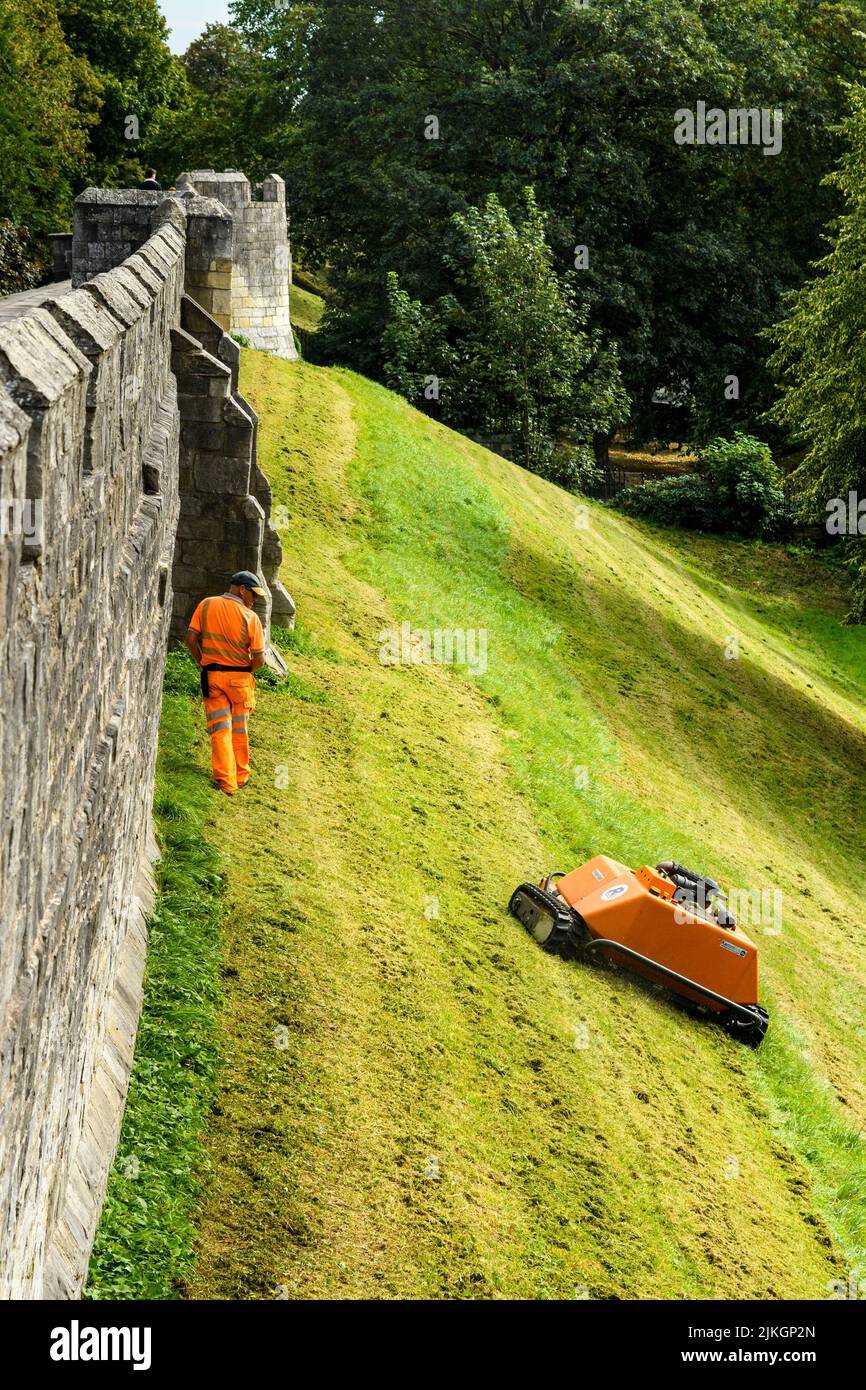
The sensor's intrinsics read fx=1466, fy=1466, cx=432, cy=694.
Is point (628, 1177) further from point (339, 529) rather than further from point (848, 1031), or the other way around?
point (339, 529)

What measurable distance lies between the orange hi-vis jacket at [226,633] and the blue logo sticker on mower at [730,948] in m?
4.98

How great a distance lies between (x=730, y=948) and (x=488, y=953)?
2453 millimetres

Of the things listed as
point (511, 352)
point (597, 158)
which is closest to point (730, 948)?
point (511, 352)

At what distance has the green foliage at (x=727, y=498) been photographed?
3931cm

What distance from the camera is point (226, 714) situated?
1212 cm

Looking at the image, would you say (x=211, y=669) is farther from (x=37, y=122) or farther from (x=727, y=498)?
(x=37, y=122)

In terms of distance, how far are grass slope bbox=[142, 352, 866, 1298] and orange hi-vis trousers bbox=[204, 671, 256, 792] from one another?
27 cm

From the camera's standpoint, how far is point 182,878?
10.7 metres

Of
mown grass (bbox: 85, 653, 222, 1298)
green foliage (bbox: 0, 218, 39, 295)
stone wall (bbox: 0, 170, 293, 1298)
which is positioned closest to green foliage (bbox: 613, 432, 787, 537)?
green foliage (bbox: 0, 218, 39, 295)

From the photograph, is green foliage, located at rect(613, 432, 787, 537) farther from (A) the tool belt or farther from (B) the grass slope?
(A) the tool belt

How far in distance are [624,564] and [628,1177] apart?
19.3m

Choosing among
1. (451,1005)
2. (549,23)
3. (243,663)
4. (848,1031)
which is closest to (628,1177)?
(451,1005)

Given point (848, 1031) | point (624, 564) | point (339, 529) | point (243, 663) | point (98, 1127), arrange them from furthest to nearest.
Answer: point (624, 564) → point (339, 529) → point (848, 1031) → point (243, 663) → point (98, 1127)

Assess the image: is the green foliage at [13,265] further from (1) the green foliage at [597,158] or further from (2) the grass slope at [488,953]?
(2) the grass slope at [488,953]
